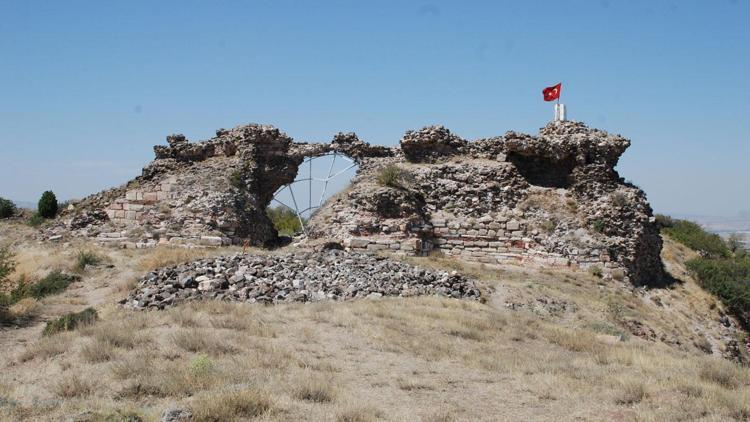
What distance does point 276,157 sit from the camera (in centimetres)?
2289

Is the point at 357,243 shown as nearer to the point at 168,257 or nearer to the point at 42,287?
the point at 168,257

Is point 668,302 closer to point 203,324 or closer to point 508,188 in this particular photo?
point 508,188

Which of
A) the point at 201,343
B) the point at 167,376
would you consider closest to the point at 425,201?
the point at 201,343

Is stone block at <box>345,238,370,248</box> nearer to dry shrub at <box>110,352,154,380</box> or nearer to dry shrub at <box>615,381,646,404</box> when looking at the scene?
dry shrub at <box>110,352,154,380</box>

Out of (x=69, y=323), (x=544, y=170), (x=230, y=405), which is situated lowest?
(x=230, y=405)

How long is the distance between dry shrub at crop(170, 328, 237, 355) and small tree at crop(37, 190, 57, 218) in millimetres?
18372

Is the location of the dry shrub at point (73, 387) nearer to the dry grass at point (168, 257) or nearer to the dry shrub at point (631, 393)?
the dry shrub at point (631, 393)

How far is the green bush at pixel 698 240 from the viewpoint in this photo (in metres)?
29.8

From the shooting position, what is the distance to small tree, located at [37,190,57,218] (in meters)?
23.8

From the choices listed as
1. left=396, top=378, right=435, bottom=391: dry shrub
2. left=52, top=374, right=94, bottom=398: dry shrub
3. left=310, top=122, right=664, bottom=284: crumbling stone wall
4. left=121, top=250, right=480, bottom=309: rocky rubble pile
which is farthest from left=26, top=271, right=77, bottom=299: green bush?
left=396, top=378, right=435, bottom=391: dry shrub

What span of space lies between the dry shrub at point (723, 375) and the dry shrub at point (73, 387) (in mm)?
7514

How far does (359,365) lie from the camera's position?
26.9 feet

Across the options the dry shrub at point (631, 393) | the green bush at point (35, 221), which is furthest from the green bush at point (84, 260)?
the dry shrub at point (631, 393)

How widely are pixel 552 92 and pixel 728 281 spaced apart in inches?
357
